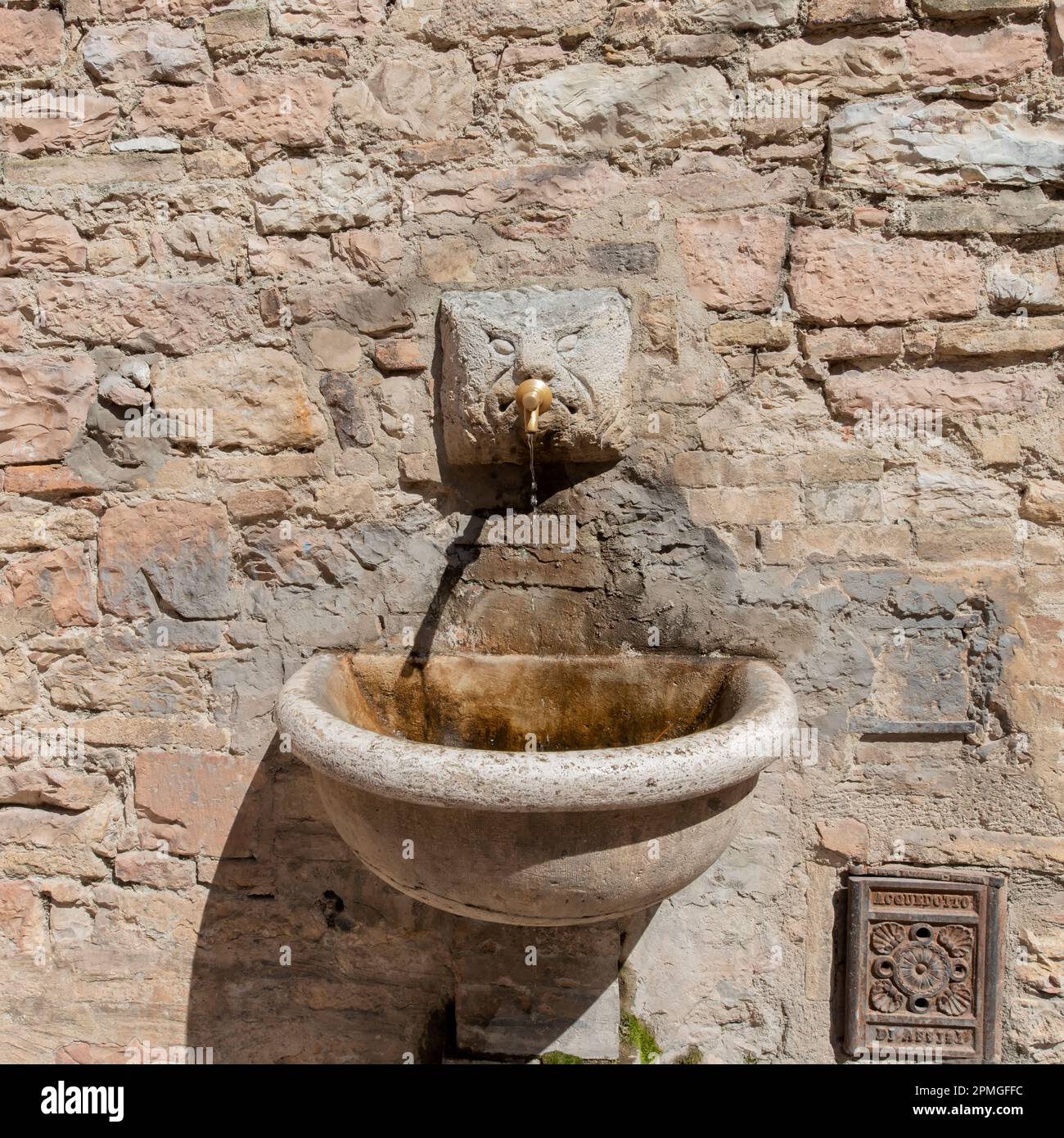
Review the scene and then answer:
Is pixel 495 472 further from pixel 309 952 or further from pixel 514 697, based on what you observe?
pixel 309 952

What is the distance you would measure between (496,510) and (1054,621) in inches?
49.7

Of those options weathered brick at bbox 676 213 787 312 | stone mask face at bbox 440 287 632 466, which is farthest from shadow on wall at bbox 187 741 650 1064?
weathered brick at bbox 676 213 787 312

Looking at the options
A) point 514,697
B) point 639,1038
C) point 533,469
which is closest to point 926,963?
point 639,1038

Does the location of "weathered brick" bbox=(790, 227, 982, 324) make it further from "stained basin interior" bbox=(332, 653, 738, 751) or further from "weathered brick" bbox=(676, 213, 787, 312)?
"stained basin interior" bbox=(332, 653, 738, 751)

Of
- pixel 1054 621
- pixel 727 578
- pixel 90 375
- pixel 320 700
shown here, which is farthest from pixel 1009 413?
pixel 90 375

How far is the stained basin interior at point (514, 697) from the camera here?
6.07 ft

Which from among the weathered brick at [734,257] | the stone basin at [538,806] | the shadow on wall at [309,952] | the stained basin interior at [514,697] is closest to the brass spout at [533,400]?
the weathered brick at [734,257]

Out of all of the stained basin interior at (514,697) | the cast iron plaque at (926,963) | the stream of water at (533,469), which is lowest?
the cast iron plaque at (926,963)

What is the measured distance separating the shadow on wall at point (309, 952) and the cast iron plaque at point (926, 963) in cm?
52

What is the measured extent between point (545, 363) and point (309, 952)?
152 centimetres

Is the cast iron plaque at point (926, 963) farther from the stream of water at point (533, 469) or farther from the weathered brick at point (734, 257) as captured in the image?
the weathered brick at point (734, 257)

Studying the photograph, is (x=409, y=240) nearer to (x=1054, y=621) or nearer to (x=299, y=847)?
(x=299, y=847)

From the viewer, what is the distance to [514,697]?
74.5 inches

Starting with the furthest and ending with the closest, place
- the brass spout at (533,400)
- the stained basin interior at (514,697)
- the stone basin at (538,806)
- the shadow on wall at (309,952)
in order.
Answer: the shadow on wall at (309,952), the stained basin interior at (514,697), the brass spout at (533,400), the stone basin at (538,806)
